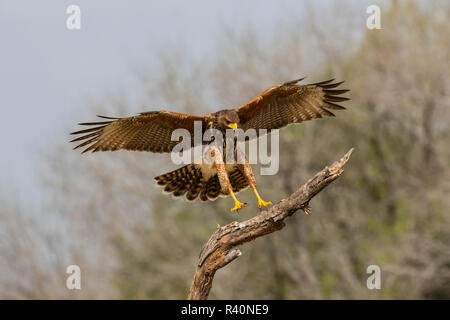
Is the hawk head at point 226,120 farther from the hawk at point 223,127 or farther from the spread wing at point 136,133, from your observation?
the spread wing at point 136,133

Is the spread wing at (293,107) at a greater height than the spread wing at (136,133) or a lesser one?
greater

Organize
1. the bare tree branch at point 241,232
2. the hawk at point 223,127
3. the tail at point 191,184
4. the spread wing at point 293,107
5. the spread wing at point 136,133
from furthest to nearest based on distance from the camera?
the tail at point 191,184 < the spread wing at point 293,107 < the spread wing at point 136,133 < the hawk at point 223,127 < the bare tree branch at point 241,232

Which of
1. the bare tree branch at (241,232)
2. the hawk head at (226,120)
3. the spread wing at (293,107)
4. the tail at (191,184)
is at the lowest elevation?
the bare tree branch at (241,232)

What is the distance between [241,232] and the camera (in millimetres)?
6102

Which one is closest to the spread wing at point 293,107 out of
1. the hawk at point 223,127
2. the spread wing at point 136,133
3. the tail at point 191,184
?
the hawk at point 223,127

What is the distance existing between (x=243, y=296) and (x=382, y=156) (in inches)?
352

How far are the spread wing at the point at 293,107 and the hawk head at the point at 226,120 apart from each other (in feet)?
1.25

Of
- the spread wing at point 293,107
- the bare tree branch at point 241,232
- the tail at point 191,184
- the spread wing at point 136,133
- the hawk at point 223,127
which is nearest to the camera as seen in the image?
the bare tree branch at point 241,232

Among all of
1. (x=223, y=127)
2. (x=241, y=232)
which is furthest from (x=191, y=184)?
(x=241, y=232)

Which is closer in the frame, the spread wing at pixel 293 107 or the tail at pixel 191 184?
the spread wing at pixel 293 107

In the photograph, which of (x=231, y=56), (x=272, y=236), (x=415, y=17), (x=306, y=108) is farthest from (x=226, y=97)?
Answer: (x=306, y=108)

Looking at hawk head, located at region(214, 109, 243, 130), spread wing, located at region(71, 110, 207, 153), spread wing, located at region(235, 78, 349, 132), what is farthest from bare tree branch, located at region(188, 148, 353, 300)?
spread wing, located at region(235, 78, 349, 132)

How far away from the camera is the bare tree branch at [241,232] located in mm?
5852
